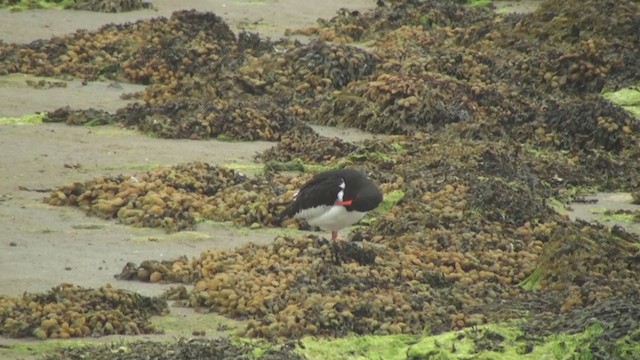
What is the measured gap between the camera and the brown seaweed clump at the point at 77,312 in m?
8.73

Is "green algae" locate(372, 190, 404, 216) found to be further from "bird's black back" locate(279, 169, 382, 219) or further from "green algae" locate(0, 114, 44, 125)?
"green algae" locate(0, 114, 44, 125)

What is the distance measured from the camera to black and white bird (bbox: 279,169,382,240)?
35.0 ft

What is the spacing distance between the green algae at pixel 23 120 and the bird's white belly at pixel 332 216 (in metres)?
5.37

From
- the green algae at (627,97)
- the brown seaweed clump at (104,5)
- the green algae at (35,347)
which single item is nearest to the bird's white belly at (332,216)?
the green algae at (35,347)

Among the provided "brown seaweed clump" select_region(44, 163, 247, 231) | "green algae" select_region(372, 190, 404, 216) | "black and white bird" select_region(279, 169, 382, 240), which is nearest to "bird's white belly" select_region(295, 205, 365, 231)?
"black and white bird" select_region(279, 169, 382, 240)

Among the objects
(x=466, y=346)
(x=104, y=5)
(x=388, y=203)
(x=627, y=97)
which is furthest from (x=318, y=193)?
(x=104, y=5)

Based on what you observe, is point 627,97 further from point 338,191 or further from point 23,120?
point 338,191

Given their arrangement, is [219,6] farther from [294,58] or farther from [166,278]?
[166,278]

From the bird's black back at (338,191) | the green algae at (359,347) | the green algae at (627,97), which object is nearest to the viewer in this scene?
the green algae at (359,347)

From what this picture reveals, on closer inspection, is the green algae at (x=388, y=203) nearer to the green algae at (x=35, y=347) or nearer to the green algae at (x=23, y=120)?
the green algae at (x=35, y=347)

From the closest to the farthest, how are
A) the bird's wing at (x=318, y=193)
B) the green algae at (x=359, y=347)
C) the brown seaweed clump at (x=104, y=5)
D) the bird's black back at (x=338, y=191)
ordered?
the green algae at (x=359, y=347) → the bird's black back at (x=338, y=191) → the bird's wing at (x=318, y=193) → the brown seaweed clump at (x=104, y=5)

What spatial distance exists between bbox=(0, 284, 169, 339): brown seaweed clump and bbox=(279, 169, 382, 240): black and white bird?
5.70 feet

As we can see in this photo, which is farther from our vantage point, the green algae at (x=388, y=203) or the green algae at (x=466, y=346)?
the green algae at (x=388, y=203)

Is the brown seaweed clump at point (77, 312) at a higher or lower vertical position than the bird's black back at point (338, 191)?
lower
